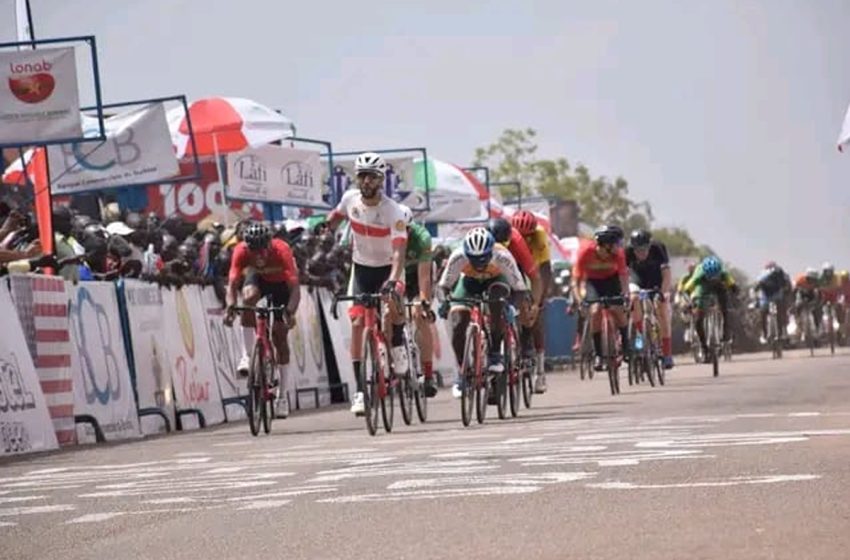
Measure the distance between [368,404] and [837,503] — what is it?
28.9ft

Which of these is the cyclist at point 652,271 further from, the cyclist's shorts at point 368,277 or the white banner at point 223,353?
the cyclist's shorts at point 368,277

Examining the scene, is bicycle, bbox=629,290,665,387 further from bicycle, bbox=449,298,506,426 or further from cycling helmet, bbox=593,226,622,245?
bicycle, bbox=449,298,506,426

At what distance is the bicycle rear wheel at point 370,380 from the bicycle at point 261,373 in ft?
5.81

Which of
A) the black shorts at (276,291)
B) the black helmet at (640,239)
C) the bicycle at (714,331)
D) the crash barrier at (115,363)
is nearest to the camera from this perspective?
the crash barrier at (115,363)

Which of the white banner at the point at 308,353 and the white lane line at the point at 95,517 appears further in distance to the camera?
the white banner at the point at 308,353

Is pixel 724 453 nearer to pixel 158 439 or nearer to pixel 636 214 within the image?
pixel 158 439

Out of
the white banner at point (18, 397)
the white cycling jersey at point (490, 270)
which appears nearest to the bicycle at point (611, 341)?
the white cycling jersey at point (490, 270)

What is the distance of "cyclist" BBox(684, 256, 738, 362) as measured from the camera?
3350 cm

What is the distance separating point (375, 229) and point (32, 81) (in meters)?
6.59

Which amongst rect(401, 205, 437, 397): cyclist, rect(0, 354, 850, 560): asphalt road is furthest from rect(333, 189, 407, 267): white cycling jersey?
rect(0, 354, 850, 560): asphalt road

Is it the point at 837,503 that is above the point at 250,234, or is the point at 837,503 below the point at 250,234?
below

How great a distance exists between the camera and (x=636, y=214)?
164 metres

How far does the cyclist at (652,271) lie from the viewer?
1183 inches

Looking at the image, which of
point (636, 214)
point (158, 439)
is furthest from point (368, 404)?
point (636, 214)
